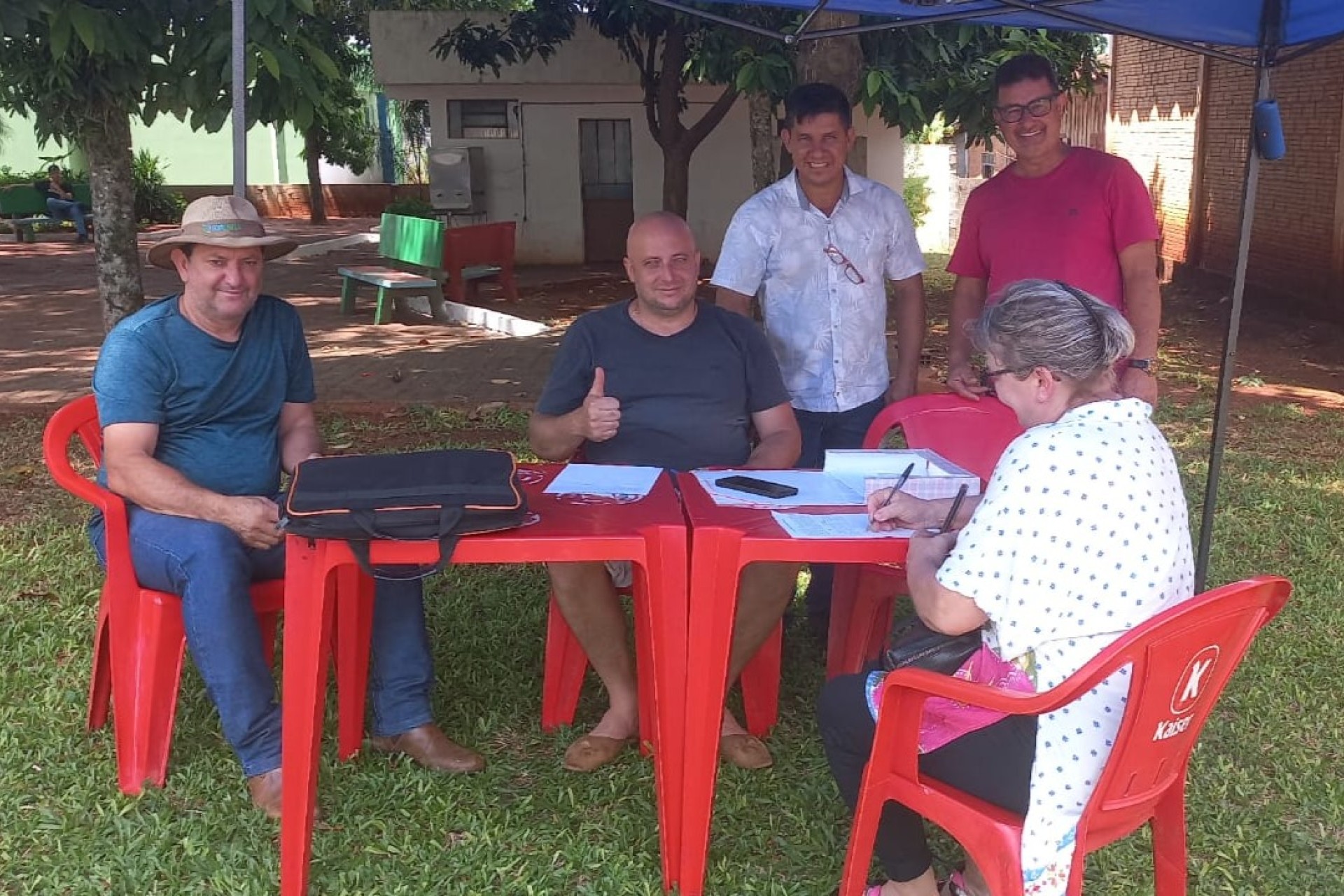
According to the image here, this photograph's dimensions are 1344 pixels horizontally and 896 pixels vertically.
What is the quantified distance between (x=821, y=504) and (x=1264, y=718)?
1.70 meters

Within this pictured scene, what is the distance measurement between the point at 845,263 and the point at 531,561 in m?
1.62

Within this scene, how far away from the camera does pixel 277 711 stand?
2.95 meters

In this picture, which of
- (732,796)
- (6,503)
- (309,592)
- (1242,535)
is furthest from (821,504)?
(6,503)

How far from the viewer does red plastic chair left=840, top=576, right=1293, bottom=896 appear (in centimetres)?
191

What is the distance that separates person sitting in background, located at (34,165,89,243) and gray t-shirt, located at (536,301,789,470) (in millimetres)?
21505

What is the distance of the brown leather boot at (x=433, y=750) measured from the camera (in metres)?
3.21

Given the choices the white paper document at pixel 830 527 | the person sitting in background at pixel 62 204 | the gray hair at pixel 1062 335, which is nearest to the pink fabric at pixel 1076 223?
the white paper document at pixel 830 527

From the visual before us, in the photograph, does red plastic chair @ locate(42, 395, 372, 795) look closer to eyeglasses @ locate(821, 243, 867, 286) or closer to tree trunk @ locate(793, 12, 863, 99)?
eyeglasses @ locate(821, 243, 867, 286)

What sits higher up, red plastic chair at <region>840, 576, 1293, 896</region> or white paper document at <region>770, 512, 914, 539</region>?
white paper document at <region>770, 512, 914, 539</region>

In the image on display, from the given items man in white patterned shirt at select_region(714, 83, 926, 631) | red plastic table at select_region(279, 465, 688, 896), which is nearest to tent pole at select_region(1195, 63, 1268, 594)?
man in white patterned shirt at select_region(714, 83, 926, 631)

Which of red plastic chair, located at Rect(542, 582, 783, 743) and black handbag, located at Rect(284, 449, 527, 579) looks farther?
red plastic chair, located at Rect(542, 582, 783, 743)

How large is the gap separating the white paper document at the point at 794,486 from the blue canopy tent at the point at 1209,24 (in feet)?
4.94

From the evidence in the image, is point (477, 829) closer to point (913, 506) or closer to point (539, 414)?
point (539, 414)

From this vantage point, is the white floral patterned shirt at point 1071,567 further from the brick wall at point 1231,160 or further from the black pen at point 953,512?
the brick wall at point 1231,160
